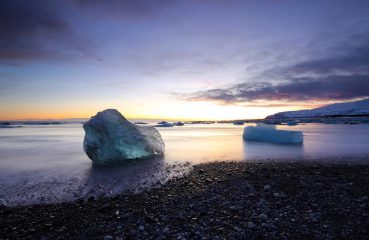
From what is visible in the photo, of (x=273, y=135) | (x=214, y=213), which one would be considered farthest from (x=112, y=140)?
(x=273, y=135)

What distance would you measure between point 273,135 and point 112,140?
1023 centimetres

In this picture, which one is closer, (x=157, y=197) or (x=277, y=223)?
(x=277, y=223)

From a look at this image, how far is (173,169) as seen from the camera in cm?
755

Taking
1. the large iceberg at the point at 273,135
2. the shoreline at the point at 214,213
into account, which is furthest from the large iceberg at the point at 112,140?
the large iceberg at the point at 273,135

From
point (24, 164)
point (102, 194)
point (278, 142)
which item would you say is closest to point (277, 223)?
point (102, 194)

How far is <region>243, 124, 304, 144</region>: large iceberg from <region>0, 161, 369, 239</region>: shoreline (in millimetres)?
9003

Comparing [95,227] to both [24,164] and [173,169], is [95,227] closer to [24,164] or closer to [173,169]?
[173,169]

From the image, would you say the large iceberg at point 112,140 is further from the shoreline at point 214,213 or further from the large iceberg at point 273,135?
the large iceberg at point 273,135

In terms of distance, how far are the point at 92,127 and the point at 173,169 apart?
369 cm

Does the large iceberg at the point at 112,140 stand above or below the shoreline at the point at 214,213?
above

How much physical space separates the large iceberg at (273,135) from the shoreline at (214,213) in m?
9.00

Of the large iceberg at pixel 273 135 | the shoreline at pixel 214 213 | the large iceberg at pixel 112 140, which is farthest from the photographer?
the large iceberg at pixel 273 135

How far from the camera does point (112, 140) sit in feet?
29.4

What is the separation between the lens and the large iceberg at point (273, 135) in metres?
14.4
